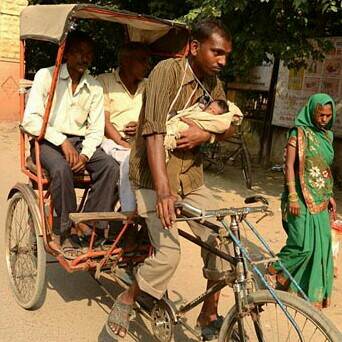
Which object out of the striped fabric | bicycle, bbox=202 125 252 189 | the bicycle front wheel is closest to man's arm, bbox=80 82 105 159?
the striped fabric

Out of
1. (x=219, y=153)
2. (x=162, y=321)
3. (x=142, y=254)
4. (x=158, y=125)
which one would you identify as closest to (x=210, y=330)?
(x=162, y=321)

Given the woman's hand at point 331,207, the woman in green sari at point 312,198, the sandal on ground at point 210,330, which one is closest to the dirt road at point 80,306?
the woman in green sari at point 312,198

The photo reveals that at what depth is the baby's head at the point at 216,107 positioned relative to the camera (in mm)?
2762

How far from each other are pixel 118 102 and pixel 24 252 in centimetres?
137

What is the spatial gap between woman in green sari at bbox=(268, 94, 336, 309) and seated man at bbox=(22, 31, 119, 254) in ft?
4.65

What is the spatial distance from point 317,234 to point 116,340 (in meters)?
1.73

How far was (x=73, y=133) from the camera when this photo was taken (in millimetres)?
3812

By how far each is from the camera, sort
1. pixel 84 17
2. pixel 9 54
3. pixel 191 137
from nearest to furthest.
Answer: pixel 191 137
pixel 84 17
pixel 9 54

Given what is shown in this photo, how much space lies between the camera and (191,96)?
9.16 ft

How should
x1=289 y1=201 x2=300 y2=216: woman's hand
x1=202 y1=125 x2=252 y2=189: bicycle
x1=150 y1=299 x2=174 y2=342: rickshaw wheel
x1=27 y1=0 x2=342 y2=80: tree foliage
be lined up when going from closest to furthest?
x1=150 y1=299 x2=174 y2=342: rickshaw wheel
x1=289 y1=201 x2=300 y2=216: woman's hand
x1=27 y1=0 x2=342 y2=80: tree foliage
x1=202 y1=125 x2=252 y2=189: bicycle

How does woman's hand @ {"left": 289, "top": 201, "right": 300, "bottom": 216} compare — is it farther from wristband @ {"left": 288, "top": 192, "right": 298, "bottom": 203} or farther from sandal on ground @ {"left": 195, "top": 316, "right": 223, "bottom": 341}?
sandal on ground @ {"left": 195, "top": 316, "right": 223, "bottom": 341}

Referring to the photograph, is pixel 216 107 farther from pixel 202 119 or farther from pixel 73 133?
pixel 73 133

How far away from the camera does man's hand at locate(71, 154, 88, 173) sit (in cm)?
358

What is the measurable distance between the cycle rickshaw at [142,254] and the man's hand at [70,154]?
7.0 inches
